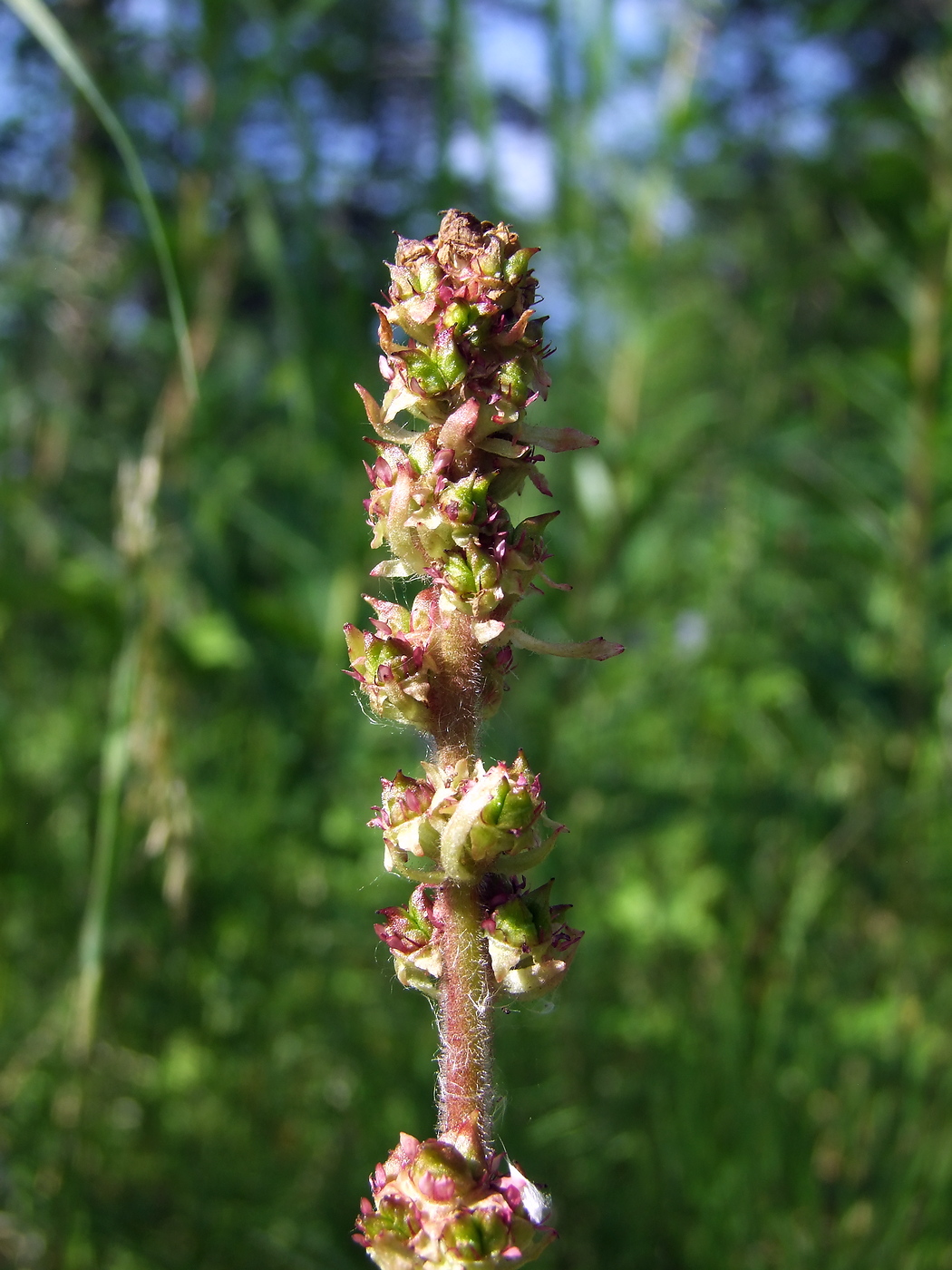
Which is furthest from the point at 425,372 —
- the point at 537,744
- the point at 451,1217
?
the point at 537,744

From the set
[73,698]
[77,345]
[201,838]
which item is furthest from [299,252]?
[77,345]

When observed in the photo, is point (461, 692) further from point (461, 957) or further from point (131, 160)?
point (131, 160)

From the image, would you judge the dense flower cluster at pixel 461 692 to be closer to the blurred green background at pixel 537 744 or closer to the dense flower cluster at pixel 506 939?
the dense flower cluster at pixel 506 939

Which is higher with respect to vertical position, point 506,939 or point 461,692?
point 461,692

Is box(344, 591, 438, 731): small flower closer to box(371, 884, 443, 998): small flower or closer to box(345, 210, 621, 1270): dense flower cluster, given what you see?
box(345, 210, 621, 1270): dense flower cluster

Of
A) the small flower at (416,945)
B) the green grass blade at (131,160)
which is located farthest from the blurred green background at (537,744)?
the small flower at (416,945)

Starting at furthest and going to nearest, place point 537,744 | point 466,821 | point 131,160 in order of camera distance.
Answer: point 537,744, point 131,160, point 466,821
